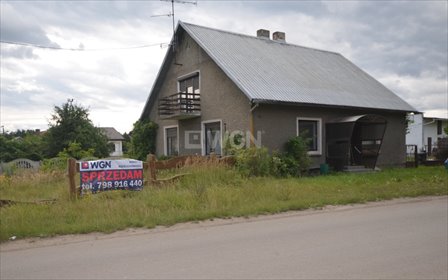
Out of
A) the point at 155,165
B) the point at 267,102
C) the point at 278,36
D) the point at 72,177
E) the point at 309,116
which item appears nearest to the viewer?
the point at 72,177

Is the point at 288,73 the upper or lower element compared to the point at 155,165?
upper

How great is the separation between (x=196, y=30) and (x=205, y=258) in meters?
17.7

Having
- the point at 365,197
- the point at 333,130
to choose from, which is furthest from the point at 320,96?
the point at 365,197

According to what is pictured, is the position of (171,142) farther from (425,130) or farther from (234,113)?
(425,130)

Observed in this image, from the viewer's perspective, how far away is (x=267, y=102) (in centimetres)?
1680

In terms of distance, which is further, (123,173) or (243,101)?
(243,101)

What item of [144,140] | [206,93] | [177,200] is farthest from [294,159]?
[144,140]

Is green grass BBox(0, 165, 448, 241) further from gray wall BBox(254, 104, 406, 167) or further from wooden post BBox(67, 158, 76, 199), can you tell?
gray wall BBox(254, 104, 406, 167)

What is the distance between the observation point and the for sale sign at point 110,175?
9836 mm

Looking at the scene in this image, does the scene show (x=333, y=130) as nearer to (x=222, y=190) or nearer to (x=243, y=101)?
(x=243, y=101)

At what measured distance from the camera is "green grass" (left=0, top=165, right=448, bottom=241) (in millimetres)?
7555

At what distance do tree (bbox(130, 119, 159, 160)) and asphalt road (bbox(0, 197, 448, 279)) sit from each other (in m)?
17.7

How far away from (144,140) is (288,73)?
10.4 m

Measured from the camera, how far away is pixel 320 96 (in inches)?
766
